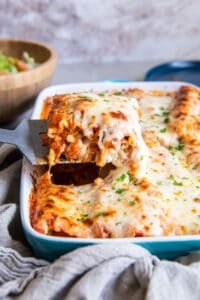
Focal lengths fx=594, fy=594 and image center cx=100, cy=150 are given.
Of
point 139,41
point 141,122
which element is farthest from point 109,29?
point 141,122

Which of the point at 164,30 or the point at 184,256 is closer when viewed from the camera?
the point at 184,256

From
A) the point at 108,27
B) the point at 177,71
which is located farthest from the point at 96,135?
the point at 108,27

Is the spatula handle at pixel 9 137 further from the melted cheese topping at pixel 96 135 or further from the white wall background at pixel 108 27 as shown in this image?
the white wall background at pixel 108 27

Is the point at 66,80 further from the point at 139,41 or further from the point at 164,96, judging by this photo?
the point at 164,96

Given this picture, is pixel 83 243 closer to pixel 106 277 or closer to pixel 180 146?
pixel 106 277

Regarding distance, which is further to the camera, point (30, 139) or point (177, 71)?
point (177, 71)
